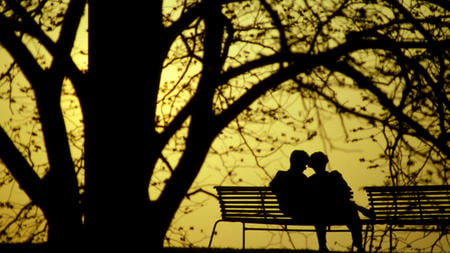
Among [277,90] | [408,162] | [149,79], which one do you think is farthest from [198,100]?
[408,162]

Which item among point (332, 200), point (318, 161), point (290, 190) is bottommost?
point (332, 200)

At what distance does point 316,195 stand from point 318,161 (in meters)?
0.33

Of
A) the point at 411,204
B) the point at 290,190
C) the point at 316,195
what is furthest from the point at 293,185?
the point at 411,204

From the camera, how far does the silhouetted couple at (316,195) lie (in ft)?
18.7

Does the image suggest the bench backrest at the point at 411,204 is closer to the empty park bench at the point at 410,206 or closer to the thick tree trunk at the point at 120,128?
the empty park bench at the point at 410,206

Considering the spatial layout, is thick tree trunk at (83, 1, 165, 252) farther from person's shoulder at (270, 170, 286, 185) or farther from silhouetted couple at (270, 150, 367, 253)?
silhouetted couple at (270, 150, 367, 253)

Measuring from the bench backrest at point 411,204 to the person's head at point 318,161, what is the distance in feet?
2.20

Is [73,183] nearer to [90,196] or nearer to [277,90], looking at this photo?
[90,196]

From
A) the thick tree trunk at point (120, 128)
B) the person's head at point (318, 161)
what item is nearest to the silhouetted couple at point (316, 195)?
the person's head at point (318, 161)

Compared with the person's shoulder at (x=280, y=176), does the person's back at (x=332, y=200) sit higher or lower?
lower

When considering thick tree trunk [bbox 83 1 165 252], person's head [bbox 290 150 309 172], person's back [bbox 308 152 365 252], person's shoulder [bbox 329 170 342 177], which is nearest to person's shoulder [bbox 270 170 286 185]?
person's head [bbox 290 150 309 172]

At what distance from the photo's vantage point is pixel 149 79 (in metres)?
5.40

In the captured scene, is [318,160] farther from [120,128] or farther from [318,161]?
[120,128]

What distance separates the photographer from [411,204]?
240 inches
